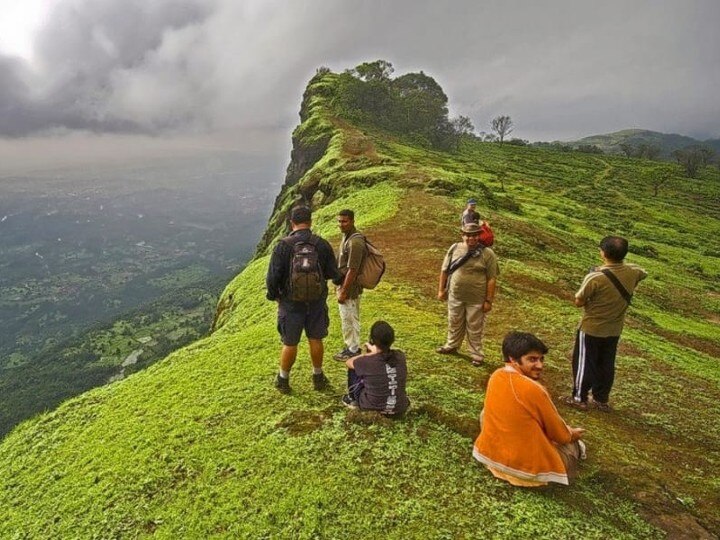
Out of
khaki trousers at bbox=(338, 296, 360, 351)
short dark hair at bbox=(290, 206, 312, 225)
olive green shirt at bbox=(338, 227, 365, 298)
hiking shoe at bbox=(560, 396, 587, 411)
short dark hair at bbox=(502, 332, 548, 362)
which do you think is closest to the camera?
short dark hair at bbox=(502, 332, 548, 362)

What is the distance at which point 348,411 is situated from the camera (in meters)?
7.02

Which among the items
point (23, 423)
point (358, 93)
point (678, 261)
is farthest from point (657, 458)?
point (358, 93)

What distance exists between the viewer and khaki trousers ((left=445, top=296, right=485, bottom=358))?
9297mm

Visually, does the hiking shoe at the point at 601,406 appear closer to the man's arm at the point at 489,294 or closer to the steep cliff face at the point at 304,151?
the man's arm at the point at 489,294

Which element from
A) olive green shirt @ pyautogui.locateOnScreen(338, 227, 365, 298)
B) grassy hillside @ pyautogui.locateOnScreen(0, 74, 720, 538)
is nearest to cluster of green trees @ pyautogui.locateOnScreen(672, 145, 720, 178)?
grassy hillside @ pyautogui.locateOnScreen(0, 74, 720, 538)

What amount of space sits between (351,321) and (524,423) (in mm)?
4769

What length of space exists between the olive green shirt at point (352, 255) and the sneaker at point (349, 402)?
8.21ft

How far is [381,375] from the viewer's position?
21.6 feet

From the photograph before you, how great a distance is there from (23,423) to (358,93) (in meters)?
73.6

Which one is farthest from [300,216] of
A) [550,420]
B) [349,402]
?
[550,420]

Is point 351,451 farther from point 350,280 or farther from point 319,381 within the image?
point 350,280

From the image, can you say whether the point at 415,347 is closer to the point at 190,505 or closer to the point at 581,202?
the point at 190,505

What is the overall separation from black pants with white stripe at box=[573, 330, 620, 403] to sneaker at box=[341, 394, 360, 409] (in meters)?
4.36

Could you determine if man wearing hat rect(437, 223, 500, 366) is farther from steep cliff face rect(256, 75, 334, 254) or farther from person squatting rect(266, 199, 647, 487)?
steep cliff face rect(256, 75, 334, 254)
